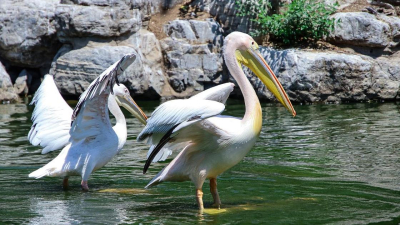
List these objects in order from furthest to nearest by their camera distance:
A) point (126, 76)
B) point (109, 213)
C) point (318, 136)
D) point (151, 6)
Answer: point (151, 6) < point (126, 76) < point (318, 136) < point (109, 213)

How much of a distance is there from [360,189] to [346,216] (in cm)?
Answer: 92

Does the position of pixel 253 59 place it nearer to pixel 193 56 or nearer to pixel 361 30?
pixel 361 30

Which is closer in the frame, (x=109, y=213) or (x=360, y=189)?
(x=109, y=213)

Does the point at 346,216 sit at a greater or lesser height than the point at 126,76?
greater

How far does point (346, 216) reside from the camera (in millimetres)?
4371

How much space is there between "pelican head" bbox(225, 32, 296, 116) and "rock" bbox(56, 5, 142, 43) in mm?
7599

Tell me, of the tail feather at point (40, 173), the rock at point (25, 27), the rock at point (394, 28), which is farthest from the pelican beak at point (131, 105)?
the rock at point (394, 28)

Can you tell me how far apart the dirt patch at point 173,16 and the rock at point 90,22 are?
1115 millimetres

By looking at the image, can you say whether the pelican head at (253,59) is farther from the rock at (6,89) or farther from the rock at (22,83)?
the rock at (22,83)

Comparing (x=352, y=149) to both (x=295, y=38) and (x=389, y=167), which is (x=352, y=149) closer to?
(x=389, y=167)

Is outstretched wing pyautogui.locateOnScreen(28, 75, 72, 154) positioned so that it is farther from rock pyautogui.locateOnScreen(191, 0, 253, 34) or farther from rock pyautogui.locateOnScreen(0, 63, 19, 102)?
rock pyautogui.locateOnScreen(191, 0, 253, 34)

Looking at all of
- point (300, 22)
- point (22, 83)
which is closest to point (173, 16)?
point (300, 22)

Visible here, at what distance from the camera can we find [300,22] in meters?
12.2

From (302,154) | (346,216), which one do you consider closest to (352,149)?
(302,154)
